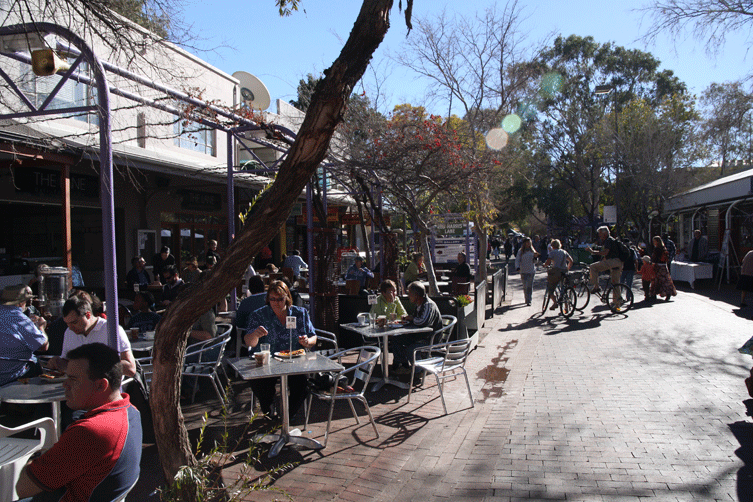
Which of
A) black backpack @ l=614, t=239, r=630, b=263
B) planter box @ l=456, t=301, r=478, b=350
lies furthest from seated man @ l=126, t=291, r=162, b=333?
black backpack @ l=614, t=239, r=630, b=263

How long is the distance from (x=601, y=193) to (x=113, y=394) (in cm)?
4569

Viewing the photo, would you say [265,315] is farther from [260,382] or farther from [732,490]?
[732,490]

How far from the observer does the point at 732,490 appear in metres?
3.89

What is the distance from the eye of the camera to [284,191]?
2.87 metres

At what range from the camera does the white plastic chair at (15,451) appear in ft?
9.46

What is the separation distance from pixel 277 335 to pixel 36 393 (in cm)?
220

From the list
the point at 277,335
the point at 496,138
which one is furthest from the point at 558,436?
the point at 496,138

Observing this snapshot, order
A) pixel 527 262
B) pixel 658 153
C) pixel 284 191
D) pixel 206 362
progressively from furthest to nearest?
1. pixel 658 153
2. pixel 527 262
3. pixel 206 362
4. pixel 284 191

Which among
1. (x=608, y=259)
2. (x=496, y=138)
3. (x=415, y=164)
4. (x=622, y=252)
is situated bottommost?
(x=608, y=259)

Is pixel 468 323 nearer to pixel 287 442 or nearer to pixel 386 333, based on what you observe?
pixel 386 333

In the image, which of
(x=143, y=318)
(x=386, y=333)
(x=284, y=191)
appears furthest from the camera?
(x=143, y=318)

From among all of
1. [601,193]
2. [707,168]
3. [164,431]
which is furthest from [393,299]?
[601,193]

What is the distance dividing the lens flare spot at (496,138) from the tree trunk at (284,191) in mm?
15200

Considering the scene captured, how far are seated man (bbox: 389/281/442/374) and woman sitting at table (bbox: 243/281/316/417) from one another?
62.5 inches
